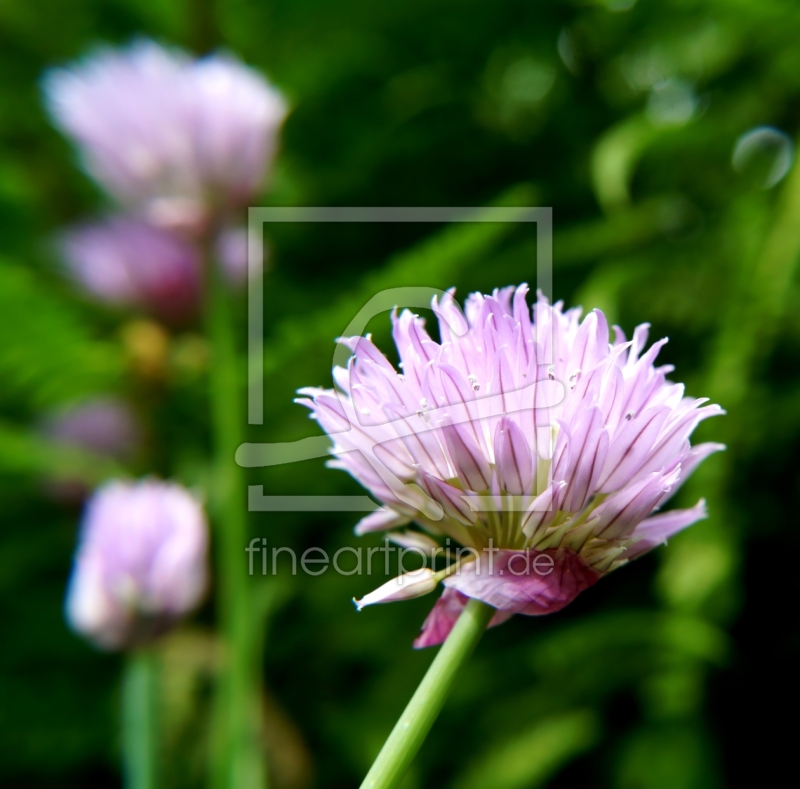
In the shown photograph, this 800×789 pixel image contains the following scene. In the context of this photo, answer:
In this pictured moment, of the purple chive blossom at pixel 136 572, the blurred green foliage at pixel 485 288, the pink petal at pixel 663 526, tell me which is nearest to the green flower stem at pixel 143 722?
the purple chive blossom at pixel 136 572

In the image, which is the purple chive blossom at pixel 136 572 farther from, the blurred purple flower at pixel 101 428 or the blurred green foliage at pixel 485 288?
the blurred purple flower at pixel 101 428

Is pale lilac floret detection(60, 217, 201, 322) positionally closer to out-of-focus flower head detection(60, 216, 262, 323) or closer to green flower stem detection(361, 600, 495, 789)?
out-of-focus flower head detection(60, 216, 262, 323)

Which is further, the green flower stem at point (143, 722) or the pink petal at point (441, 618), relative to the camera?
the green flower stem at point (143, 722)

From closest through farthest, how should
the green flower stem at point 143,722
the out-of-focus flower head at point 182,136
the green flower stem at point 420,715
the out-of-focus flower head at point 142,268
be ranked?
the green flower stem at point 420,715 < the green flower stem at point 143,722 < the out-of-focus flower head at point 182,136 < the out-of-focus flower head at point 142,268

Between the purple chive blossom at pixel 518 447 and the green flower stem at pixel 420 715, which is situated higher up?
the purple chive blossom at pixel 518 447

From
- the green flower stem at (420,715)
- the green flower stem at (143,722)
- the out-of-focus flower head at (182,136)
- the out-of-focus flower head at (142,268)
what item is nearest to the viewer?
the green flower stem at (420,715)

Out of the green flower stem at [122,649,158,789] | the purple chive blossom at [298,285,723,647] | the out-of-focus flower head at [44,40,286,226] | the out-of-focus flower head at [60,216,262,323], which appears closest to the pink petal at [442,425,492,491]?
the purple chive blossom at [298,285,723,647]

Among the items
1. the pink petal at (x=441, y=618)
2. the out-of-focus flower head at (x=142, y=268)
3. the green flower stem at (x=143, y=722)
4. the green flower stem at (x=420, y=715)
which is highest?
the out-of-focus flower head at (x=142, y=268)

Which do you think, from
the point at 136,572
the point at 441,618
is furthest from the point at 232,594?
the point at 441,618

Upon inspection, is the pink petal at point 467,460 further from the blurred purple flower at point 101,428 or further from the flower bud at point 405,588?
the blurred purple flower at point 101,428
